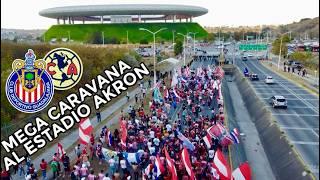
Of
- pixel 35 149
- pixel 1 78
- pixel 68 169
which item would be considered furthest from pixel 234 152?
pixel 1 78

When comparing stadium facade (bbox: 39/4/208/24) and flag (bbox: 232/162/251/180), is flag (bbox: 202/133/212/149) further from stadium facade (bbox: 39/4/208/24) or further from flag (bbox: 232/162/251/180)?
stadium facade (bbox: 39/4/208/24)

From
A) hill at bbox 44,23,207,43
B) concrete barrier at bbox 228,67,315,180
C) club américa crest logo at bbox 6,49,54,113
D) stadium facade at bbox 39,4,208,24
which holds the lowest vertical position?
concrete barrier at bbox 228,67,315,180

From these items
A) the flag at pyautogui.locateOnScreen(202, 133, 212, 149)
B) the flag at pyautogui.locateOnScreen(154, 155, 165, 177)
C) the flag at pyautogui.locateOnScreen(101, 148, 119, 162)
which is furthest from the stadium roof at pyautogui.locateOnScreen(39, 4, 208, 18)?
the flag at pyautogui.locateOnScreen(154, 155, 165, 177)

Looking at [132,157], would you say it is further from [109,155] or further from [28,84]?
[28,84]

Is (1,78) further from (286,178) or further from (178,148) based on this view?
(286,178)

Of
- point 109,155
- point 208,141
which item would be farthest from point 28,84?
point 208,141

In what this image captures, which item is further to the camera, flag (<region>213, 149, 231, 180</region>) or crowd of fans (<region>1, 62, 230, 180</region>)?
crowd of fans (<region>1, 62, 230, 180</region>)
